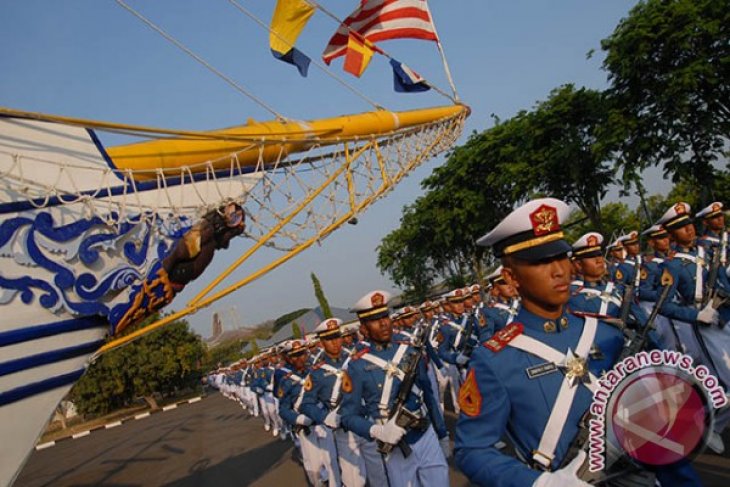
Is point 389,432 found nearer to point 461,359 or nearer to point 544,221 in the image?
point 544,221

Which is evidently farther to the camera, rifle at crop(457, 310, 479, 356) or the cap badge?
rifle at crop(457, 310, 479, 356)

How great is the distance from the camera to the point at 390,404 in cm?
475

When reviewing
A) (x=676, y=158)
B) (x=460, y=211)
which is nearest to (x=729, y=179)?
→ (x=676, y=158)

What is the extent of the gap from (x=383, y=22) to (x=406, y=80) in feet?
3.28

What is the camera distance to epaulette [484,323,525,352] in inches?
88.1

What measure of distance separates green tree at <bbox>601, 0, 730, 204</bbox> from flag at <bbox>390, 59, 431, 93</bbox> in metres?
10.2

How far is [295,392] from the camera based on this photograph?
8445mm

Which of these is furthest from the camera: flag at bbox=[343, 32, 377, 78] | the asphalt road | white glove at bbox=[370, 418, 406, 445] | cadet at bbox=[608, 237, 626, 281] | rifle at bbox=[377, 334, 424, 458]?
the asphalt road

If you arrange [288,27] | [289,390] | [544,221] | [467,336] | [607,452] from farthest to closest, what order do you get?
[467,336], [289,390], [288,27], [544,221], [607,452]

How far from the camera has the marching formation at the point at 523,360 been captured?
210 cm

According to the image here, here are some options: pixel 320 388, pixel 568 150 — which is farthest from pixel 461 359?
pixel 568 150

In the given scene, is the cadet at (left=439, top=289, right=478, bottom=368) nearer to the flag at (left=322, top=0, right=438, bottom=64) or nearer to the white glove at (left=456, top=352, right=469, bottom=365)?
the white glove at (left=456, top=352, right=469, bottom=365)

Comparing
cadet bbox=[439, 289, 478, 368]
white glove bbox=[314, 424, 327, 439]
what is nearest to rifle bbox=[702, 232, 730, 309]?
cadet bbox=[439, 289, 478, 368]

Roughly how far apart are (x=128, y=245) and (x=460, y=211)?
78.5ft
